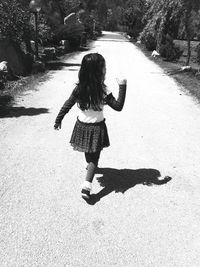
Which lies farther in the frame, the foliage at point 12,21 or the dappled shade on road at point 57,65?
the dappled shade on road at point 57,65

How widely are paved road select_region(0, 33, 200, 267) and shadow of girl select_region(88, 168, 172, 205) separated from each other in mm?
12

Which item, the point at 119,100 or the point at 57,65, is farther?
the point at 57,65

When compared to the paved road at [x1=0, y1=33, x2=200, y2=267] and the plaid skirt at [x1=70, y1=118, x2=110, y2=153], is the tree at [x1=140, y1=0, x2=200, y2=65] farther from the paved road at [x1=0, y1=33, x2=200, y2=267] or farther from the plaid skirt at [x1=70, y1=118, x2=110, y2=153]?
the plaid skirt at [x1=70, y1=118, x2=110, y2=153]

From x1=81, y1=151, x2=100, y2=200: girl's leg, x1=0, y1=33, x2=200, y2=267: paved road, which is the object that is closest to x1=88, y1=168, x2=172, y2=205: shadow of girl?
x1=0, y1=33, x2=200, y2=267: paved road

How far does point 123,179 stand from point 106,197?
1.91ft

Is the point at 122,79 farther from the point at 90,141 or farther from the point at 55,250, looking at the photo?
the point at 55,250

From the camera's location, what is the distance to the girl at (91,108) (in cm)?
404

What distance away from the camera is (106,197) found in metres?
4.38

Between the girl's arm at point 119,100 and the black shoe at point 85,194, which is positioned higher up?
the girl's arm at point 119,100

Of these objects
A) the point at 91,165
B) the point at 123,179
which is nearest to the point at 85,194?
the point at 91,165

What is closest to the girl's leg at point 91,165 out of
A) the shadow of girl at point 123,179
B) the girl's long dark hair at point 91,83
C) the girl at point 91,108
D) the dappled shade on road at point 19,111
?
the girl at point 91,108

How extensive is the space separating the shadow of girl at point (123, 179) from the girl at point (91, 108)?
0.41 m

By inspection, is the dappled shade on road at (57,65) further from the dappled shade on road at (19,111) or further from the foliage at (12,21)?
the dappled shade on road at (19,111)

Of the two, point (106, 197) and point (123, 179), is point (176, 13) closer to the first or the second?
point (123, 179)
